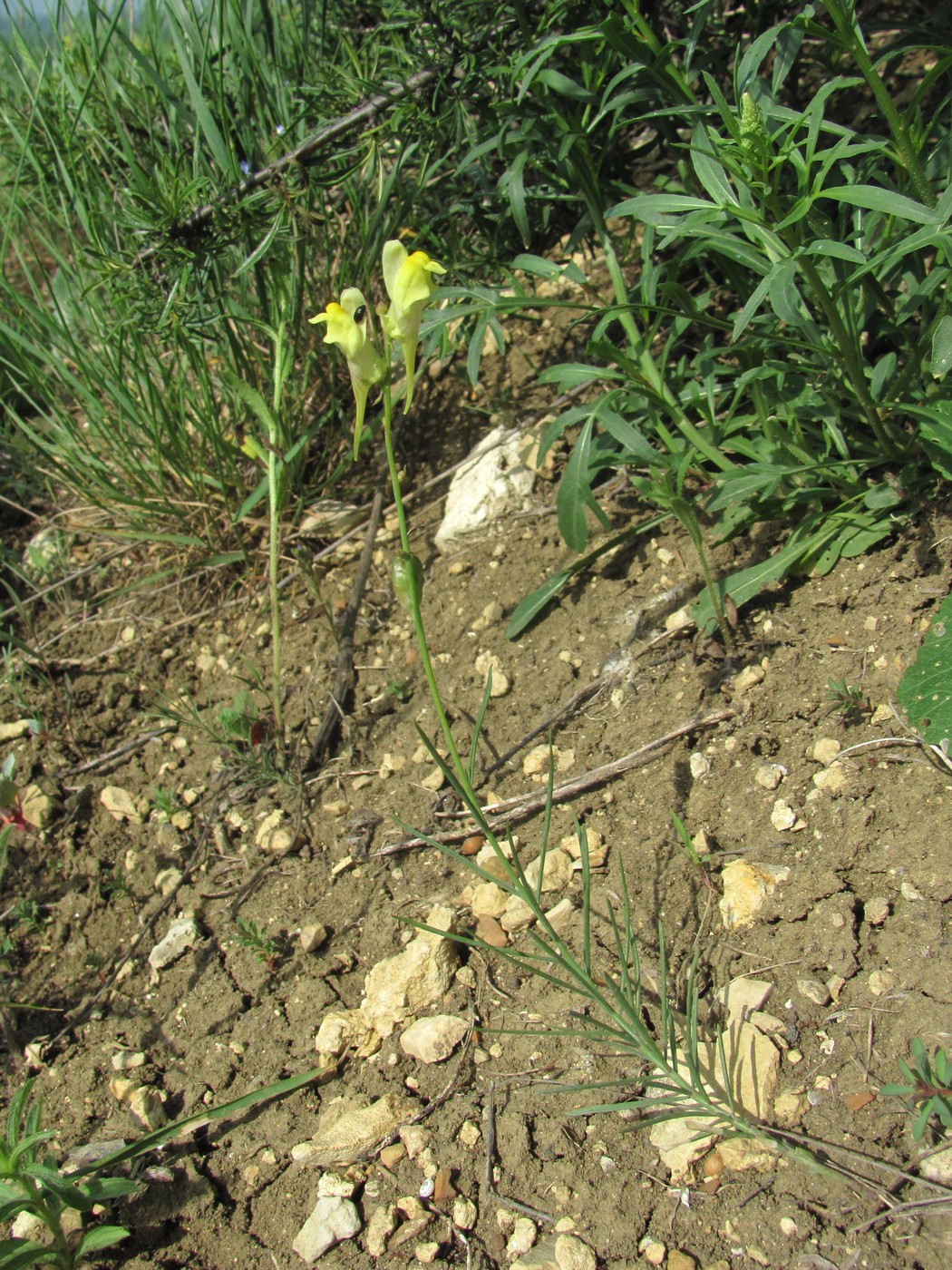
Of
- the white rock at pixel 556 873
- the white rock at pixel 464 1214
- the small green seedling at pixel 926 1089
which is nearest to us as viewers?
the small green seedling at pixel 926 1089

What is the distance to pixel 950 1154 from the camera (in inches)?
48.6

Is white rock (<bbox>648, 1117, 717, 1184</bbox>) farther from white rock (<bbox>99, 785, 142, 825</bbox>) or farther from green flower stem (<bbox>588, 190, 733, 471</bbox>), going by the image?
white rock (<bbox>99, 785, 142, 825</bbox>)

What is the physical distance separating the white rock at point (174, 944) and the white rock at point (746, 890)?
1026 mm

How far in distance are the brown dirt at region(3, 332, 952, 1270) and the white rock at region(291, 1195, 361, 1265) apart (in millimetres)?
23

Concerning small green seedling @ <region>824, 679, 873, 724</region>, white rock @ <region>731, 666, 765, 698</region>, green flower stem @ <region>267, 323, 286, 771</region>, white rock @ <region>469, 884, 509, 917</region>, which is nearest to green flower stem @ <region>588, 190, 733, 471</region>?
white rock @ <region>731, 666, 765, 698</region>

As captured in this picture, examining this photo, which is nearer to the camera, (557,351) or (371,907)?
(371,907)

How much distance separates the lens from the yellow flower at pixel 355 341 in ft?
4.48

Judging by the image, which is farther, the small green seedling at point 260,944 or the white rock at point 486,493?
the white rock at point 486,493

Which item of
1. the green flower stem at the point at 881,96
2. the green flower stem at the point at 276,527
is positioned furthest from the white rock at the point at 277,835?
the green flower stem at the point at 881,96

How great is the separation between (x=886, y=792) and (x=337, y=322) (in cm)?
114

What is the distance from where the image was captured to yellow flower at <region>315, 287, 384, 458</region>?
4.48 feet

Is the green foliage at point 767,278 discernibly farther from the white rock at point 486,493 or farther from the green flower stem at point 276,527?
the green flower stem at point 276,527

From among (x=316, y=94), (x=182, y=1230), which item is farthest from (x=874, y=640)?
(x=316, y=94)

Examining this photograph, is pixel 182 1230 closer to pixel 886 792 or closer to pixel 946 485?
pixel 886 792
